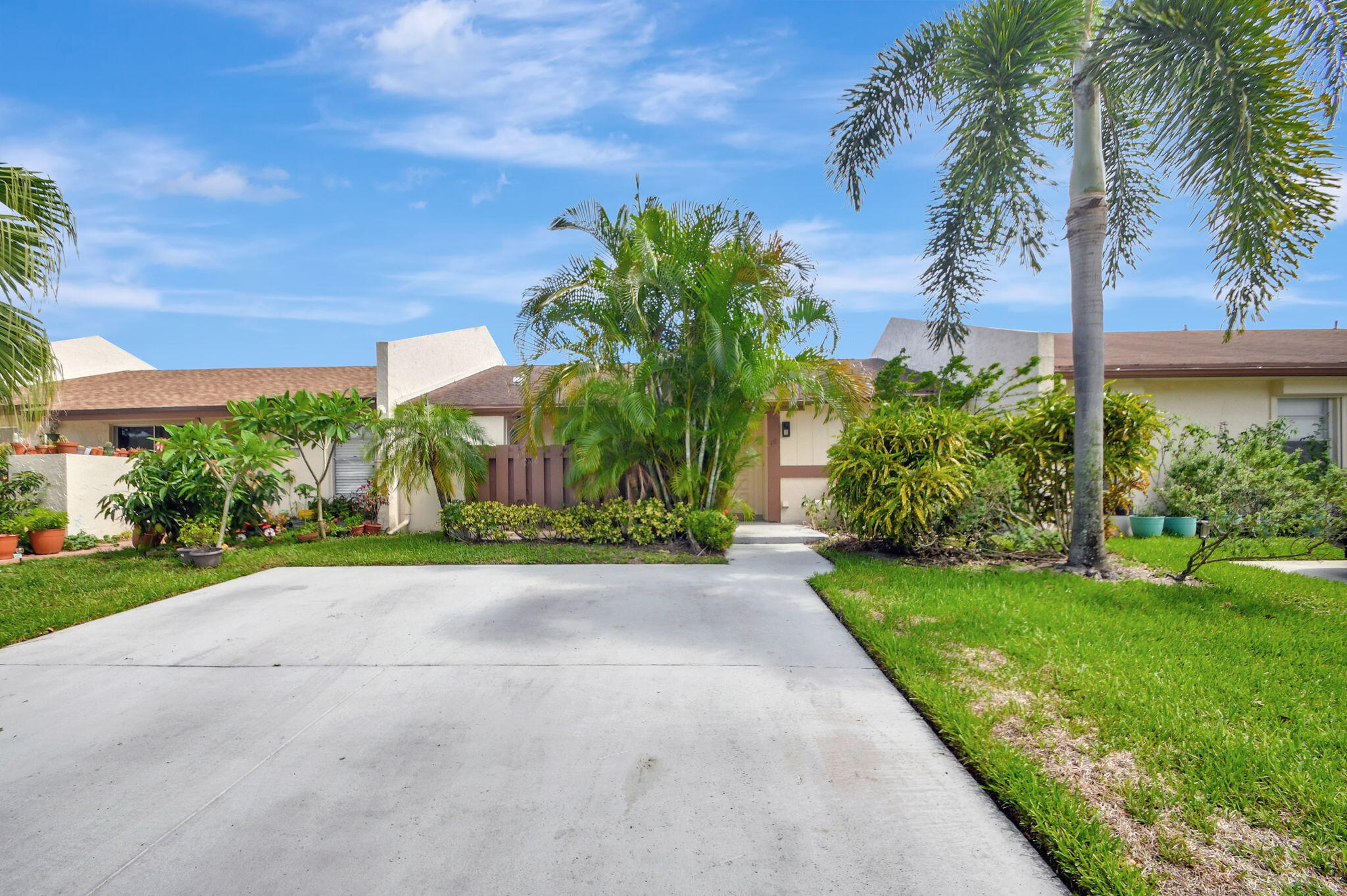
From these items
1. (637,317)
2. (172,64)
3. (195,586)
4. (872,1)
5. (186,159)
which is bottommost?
(195,586)

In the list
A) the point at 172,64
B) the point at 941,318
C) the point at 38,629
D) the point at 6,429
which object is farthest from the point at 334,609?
the point at 6,429

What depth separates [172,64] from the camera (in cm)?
755

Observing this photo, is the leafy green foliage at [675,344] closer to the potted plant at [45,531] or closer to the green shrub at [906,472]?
the green shrub at [906,472]

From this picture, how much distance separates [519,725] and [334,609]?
3.38 meters

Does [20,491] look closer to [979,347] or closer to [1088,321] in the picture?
[1088,321]

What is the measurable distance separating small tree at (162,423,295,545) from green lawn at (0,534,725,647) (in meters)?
0.84

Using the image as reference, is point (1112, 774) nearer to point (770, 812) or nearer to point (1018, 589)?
A: point (770, 812)

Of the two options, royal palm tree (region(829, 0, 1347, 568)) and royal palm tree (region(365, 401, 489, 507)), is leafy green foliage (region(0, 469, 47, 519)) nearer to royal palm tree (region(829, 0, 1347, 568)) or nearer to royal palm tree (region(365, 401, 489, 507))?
royal palm tree (region(365, 401, 489, 507))

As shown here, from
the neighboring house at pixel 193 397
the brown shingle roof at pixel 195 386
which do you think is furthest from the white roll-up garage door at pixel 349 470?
the brown shingle roof at pixel 195 386

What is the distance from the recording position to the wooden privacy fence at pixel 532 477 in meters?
10.1

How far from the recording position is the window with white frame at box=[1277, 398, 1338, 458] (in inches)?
423

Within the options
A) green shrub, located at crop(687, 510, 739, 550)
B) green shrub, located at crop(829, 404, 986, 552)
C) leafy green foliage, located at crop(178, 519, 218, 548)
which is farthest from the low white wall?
green shrub, located at crop(829, 404, 986, 552)

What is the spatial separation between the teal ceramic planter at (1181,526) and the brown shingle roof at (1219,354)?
2.39 meters

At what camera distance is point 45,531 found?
386 inches
